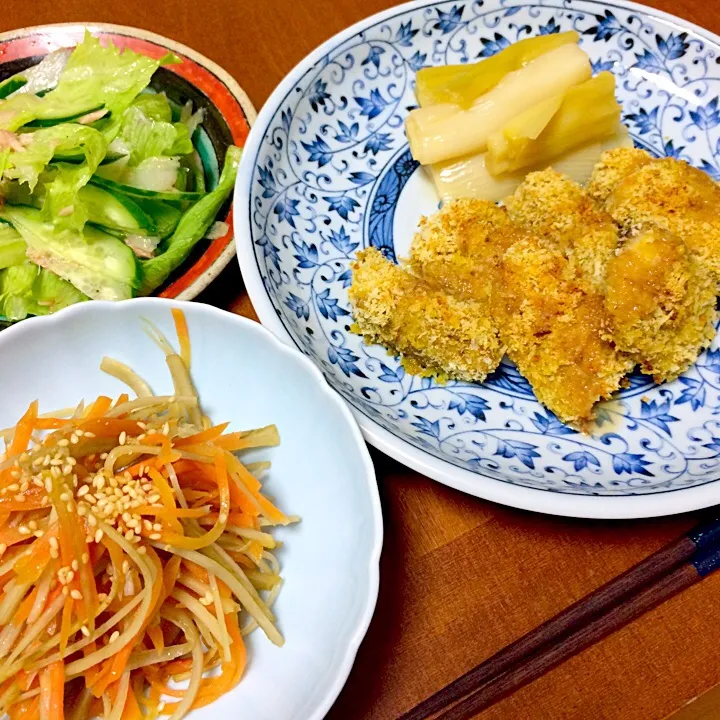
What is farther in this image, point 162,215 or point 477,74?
point 477,74

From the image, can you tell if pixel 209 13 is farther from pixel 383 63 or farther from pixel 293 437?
pixel 293 437

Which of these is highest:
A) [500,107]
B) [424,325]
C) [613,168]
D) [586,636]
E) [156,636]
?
[500,107]

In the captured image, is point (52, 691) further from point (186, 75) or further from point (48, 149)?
point (186, 75)

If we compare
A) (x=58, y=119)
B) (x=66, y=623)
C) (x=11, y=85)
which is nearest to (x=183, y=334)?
(x=66, y=623)

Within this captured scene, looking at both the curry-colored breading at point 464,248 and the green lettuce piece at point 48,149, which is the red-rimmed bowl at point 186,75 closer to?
the green lettuce piece at point 48,149

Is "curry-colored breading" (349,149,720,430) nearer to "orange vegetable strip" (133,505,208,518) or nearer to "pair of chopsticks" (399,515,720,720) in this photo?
"pair of chopsticks" (399,515,720,720)

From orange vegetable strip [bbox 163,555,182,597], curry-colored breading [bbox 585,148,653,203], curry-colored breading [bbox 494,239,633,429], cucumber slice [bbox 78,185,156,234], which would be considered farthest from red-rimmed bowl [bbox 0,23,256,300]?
curry-colored breading [bbox 585,148,653,203]

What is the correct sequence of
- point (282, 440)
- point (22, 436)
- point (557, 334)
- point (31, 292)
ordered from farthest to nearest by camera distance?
point (31, 292), point (557, 334), point (282, 440), point (22, 436)
